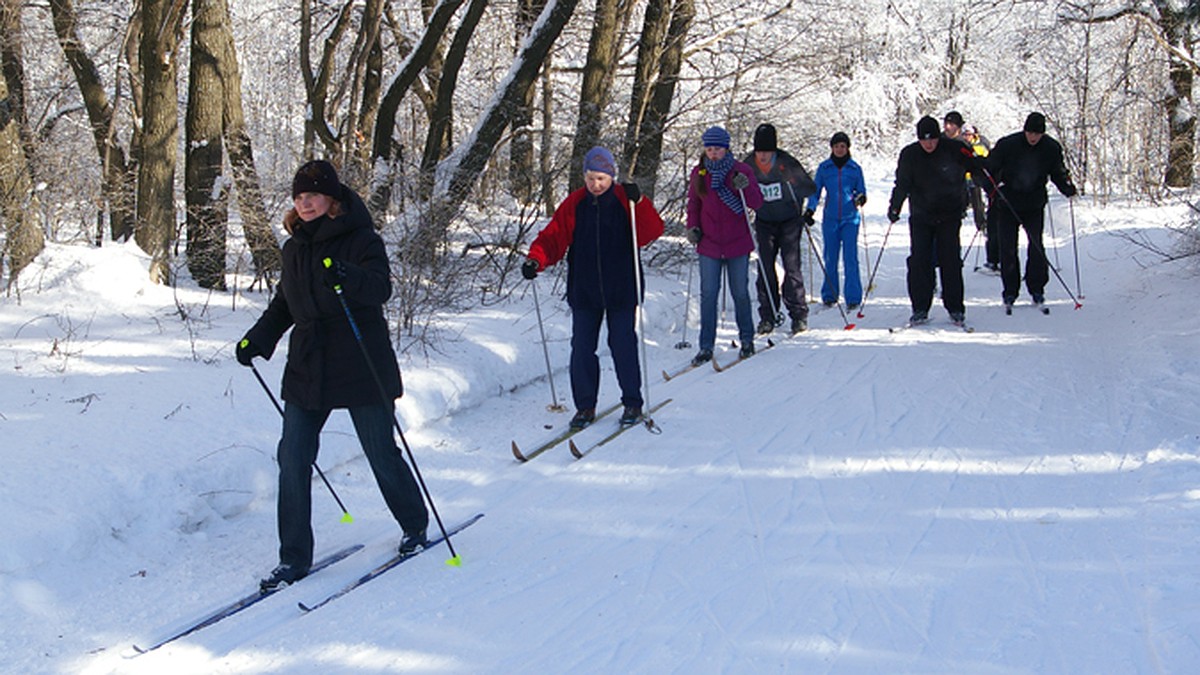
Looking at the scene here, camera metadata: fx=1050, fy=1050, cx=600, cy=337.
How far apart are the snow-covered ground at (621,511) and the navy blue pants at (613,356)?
1.05 feet

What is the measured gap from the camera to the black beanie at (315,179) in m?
4.73

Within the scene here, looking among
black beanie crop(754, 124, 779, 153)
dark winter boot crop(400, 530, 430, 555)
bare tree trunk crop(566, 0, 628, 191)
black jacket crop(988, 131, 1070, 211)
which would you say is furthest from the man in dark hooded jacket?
dark winter boot crop(400, 530, 430, 555)

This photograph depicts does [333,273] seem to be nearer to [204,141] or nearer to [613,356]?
[613,356]

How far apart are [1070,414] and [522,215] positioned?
6.63 metres

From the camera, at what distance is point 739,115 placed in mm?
15297

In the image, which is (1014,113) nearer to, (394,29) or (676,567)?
(394,29)

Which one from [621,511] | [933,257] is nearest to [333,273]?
[621,511]

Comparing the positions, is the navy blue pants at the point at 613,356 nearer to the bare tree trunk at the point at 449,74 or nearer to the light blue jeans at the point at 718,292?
the light blue jeans at the point at 718,292

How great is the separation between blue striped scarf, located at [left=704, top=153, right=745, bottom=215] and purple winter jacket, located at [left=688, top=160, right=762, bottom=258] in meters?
0.03

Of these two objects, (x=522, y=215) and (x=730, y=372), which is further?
(x=522, y=215)

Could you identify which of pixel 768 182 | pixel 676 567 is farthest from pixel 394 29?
pixel 676 567

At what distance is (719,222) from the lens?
31.1ft

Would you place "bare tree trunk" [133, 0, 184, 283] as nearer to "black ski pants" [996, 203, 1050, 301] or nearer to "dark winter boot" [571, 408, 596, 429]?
"dark winter boot" [571, 408, 596, 429]

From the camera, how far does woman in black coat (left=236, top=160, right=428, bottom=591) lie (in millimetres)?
4805
